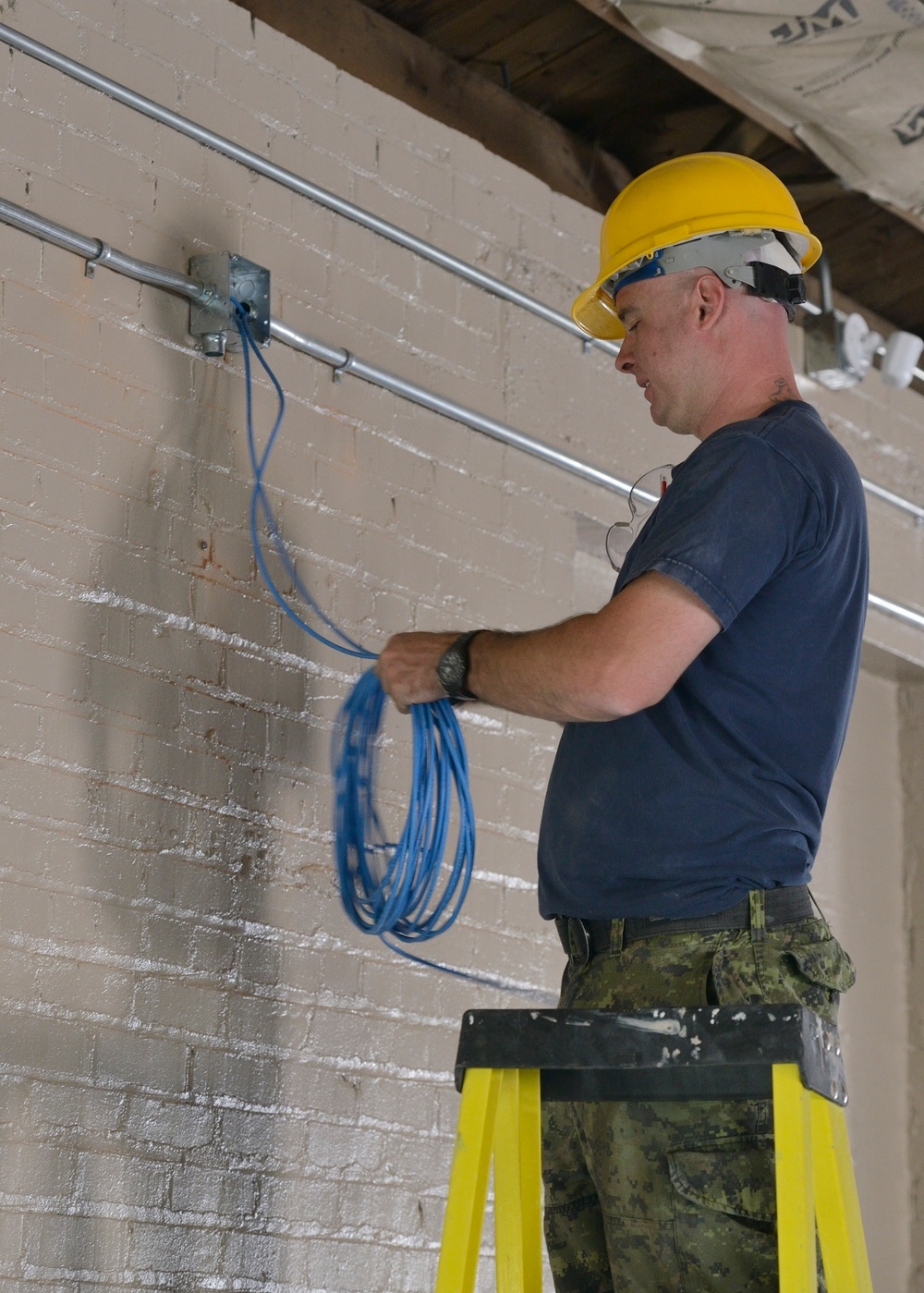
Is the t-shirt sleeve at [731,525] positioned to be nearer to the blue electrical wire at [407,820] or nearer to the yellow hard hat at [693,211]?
the yellow hard hat at [693,211]

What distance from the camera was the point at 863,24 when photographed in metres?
3.91

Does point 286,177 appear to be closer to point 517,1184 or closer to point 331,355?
point 331,355

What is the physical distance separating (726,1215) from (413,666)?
0.88 metres

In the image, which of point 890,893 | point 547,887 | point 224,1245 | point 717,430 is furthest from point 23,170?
point 890,893

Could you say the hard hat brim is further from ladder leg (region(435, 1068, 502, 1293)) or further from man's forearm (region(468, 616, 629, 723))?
ladder leg (region(435, 1068, 502, 1293))

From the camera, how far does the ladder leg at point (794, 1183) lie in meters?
1.89

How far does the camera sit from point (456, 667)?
245 cm

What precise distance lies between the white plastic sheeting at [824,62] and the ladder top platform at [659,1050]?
264 centimetres

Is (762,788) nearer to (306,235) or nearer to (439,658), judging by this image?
(439,658)

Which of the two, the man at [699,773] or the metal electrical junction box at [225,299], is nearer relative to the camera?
the man at [699,773]

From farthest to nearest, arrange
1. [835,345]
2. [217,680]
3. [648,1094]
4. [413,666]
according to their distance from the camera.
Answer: [835,345], [217,680], [413,666], [648,1094]

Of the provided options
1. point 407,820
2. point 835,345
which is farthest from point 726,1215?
point 835,345

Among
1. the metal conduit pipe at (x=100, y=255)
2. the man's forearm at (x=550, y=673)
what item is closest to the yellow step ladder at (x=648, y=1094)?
the man's forearm at (x=550, y=673)

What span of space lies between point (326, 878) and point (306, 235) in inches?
53.4
